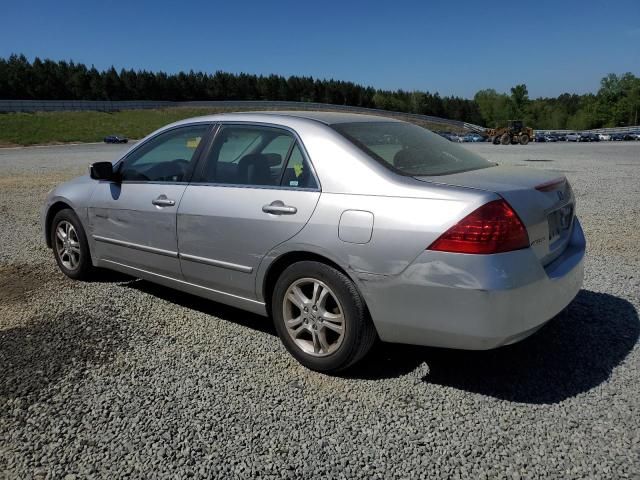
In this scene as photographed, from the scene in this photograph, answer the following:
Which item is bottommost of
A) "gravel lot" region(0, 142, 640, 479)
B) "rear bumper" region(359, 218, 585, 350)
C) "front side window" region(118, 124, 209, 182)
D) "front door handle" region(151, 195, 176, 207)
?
"gravel lot" region(0, 142, 640, 479)

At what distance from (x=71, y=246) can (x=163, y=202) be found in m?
→ 1.69

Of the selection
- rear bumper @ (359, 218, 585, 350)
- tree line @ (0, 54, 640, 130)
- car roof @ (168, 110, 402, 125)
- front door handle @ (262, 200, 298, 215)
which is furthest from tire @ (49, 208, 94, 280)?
tree line @ (0, 54, 640, 130)

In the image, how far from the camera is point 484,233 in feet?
8.45

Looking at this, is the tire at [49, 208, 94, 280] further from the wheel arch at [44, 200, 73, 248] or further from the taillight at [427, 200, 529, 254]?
the taillight at [427, 200, 529, 254]

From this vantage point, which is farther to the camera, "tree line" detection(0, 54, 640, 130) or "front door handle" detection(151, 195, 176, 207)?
"tree line" detection(0, 54, 640, 130)

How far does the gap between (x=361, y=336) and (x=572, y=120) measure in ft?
439

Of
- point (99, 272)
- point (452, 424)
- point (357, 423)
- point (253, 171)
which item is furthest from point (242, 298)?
point (99, 272)

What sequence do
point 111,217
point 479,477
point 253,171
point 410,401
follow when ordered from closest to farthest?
point 479,477 → point 410,401 → point 253,171 → point 111,217

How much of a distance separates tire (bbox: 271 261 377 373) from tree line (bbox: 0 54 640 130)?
114937 mm

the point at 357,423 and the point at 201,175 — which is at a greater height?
the point at 201,175

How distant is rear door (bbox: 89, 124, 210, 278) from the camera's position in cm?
394

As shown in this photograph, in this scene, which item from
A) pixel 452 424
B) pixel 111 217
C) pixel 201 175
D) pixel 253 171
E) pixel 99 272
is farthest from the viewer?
pixel 99 272

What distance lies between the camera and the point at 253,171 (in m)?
3.54

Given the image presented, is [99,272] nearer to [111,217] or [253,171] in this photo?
[111,217]
